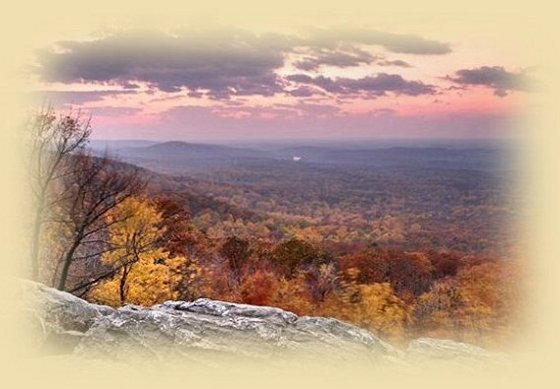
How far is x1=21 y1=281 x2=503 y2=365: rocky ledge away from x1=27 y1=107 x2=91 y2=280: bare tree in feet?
19.3

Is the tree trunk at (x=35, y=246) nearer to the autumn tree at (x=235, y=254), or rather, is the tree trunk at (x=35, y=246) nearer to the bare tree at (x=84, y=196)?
the bare tree at (x=84, y=196)

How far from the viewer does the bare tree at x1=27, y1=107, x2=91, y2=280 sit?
788 inches

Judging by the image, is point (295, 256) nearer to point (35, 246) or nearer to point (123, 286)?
point (123, 286)

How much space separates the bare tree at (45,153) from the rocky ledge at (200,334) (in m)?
5.88

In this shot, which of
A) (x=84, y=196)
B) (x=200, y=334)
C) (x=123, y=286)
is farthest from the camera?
(x=123, y=286)

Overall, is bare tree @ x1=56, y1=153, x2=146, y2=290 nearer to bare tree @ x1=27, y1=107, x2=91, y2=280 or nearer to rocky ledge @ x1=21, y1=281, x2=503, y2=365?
bare tree @ x1=27, y1=107, x2=91, y2=280

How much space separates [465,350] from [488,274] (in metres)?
23.0

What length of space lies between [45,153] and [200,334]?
1063 cm

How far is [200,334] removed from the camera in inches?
556

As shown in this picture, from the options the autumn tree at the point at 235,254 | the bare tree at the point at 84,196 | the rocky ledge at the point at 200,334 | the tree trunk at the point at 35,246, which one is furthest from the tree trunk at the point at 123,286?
the autumn tree at the point at 235,254

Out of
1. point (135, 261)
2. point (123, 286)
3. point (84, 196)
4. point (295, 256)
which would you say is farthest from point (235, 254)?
point (84, 196)

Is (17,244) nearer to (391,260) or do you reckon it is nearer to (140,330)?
(140,330)

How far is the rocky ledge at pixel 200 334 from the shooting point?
44.7 feet

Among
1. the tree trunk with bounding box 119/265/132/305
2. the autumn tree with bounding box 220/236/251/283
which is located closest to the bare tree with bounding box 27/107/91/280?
the tree trunk with bounding box 119/265/132/305
